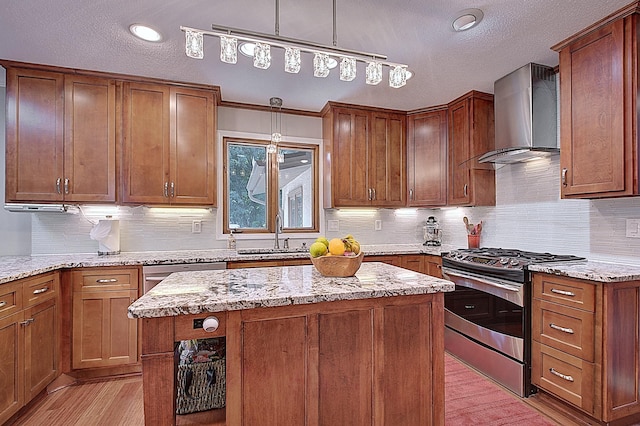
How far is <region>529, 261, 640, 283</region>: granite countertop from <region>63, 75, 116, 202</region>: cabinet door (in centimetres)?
348

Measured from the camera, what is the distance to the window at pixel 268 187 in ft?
11.9

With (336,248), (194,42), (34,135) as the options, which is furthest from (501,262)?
(34,135)

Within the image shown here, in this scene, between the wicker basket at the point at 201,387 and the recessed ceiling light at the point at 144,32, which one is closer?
the wicker basket at the point at 201,387

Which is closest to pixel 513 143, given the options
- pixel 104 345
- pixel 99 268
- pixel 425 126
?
pixel 425 126

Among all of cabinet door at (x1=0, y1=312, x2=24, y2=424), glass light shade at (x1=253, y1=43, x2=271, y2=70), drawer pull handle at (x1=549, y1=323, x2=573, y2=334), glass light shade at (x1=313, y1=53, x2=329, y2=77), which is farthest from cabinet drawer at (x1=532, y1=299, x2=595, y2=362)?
cabinet door at (x1=0, y1=312, x2=24, y2=424)

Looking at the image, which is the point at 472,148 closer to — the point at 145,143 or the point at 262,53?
the point at 262,53

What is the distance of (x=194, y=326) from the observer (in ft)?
4.12

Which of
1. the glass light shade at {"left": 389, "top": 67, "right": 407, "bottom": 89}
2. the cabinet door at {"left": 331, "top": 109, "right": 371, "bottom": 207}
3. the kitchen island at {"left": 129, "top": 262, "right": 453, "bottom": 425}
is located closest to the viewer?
the kitchen island at {"left": 129, "top": 262, "right": 453, "bottom": 425}

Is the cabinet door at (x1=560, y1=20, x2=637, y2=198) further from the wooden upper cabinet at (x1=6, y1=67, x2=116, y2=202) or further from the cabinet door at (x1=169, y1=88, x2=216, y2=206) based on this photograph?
the wooden upper cabinet at (x1=6, y1=67, x2=116, y2=202)

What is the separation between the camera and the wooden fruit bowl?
1.69 m

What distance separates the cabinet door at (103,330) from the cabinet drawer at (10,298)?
49 cm

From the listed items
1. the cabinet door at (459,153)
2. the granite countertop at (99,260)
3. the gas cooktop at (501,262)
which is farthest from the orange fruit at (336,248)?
the cabinet door at (459,153)

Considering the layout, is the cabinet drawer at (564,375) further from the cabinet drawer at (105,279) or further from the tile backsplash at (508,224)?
the cabinet drawer at (105,279)

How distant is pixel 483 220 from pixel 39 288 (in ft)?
13.2
